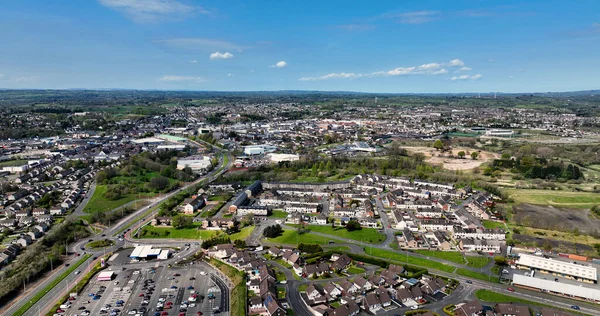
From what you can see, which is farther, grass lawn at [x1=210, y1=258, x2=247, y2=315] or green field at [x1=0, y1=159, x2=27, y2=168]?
green field at [x1=0, y1=159, x2=27, y2=168]

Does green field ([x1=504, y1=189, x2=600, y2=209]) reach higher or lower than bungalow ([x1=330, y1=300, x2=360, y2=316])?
higher

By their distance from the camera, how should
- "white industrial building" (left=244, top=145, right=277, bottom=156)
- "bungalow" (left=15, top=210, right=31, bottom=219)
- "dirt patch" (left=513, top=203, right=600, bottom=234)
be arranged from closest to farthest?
"dirt patch" (left=513, top=203, right=600, bottom=234)
"bungalow" (left=15, top=210, right=31, bottom=219)
"white industrial building" (left=244, top=145, right=277, bottom=156)

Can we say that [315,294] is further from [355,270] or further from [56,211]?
[56,211]

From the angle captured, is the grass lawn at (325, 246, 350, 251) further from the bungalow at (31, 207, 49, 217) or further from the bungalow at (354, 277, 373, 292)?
the bungalow at (31, 207, 49, 217)

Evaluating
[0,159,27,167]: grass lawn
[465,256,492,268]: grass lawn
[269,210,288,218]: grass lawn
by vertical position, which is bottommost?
[465,256,492,268]: grass lawn

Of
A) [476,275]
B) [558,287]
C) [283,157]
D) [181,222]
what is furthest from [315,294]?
[283,157]

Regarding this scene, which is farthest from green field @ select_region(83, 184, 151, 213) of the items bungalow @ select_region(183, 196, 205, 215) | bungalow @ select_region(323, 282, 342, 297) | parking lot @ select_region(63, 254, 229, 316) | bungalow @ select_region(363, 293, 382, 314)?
bungalow @ select_region(363, 293, 382, 314)
